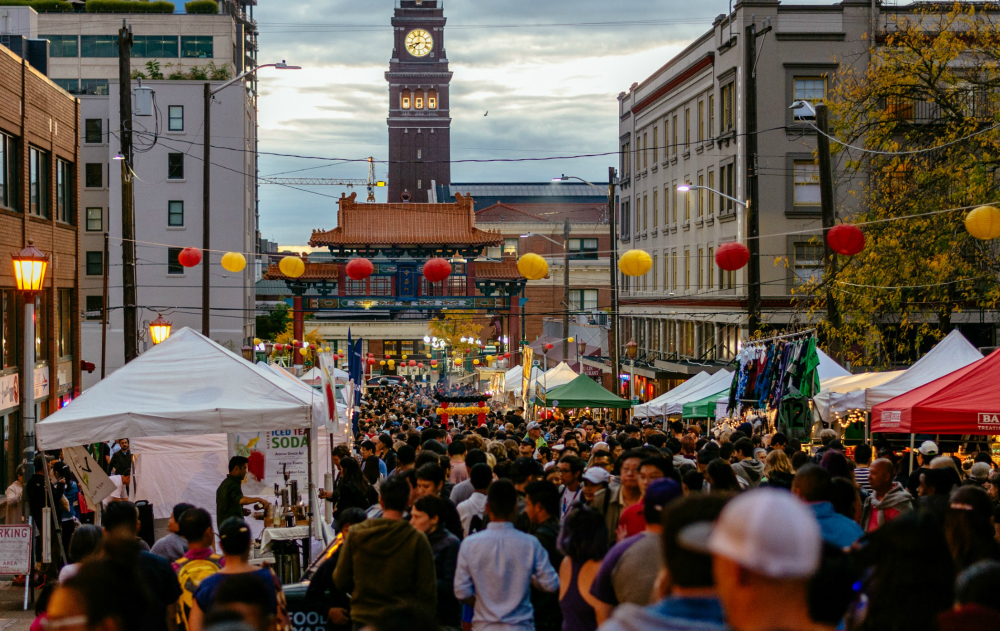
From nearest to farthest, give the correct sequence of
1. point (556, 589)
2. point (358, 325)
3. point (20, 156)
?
point (556, 589)
point (20, 156)
point (358, 325)

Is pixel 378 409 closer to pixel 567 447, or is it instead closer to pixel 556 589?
pixel 567 447

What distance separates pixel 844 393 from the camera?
16.7 metres

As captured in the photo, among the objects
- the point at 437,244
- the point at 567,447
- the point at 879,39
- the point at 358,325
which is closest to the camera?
the point at 567,447

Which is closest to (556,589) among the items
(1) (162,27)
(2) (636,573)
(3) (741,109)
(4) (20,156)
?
(2) (636,573)

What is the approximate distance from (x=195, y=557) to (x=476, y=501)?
251 cm

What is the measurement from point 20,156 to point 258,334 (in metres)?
60.8

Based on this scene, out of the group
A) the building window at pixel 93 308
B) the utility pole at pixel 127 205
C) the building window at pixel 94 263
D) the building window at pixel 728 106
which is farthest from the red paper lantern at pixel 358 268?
the building window at pixel 93 308

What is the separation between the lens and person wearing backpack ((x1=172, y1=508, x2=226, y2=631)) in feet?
22.1

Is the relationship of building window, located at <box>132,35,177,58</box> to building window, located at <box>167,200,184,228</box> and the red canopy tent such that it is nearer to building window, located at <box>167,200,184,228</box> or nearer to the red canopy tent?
building window, located at <box>167,200,184,228</box>

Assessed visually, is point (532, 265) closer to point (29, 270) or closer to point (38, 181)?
point (38, 181)

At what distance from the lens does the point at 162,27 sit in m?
64.8

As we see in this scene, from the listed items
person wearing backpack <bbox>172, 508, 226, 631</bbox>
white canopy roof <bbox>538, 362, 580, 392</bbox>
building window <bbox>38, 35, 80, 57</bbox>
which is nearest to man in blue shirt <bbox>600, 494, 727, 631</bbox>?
person wearing backpack <bbox>172, 508, 226, 631</bbox>

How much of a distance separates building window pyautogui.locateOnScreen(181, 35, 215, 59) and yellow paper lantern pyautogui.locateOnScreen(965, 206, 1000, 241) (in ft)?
188

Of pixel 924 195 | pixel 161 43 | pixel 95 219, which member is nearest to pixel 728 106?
pixel 924 195
